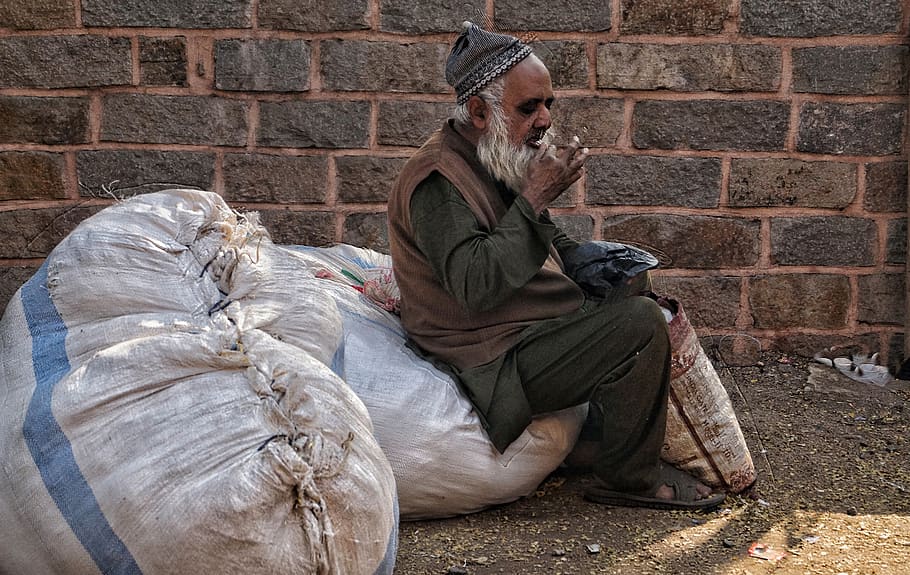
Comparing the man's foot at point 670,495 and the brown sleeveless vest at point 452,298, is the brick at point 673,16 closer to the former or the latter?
the brown sleeveless vest at point 452,298

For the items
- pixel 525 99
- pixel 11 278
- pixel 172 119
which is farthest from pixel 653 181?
pixel 11 278

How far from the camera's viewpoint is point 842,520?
319cm

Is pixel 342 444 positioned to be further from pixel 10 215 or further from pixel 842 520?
pixel 10 215

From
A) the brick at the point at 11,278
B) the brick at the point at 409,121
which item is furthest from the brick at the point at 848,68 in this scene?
the brick at the point at 11,278

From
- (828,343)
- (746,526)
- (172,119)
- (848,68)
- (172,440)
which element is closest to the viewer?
(172,440)

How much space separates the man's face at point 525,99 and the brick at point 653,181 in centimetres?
137

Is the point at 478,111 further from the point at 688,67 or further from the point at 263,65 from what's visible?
the point at 688,67

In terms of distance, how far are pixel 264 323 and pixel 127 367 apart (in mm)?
423

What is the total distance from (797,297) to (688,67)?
1.20 metres

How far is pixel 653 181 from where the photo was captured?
464 centimetres

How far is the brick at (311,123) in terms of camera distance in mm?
4492

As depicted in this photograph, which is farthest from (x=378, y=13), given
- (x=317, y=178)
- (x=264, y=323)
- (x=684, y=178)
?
(x=264, y=323)

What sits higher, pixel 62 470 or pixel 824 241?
pixel 824 241

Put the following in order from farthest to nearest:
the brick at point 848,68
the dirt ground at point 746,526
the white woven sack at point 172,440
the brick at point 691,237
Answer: the brick at point 691,237, the brick at point 848,68, the dirt ground at point 746,526, the white woven sack at point 172,440
